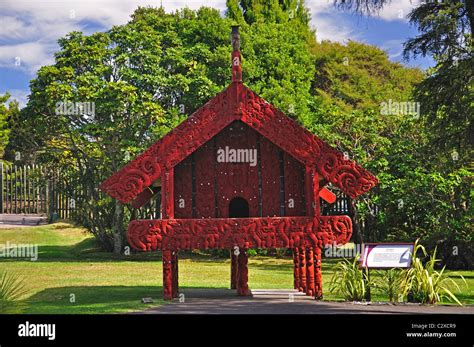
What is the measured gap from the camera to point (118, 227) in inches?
1119

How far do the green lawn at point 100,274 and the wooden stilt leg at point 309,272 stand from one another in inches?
19.6

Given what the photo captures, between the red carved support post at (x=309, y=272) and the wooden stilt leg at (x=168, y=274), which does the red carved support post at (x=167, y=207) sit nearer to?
the wooden stilt leg at (x=168, y=274)

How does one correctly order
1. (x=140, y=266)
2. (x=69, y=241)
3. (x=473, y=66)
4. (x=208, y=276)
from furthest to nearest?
(x=69, y=241) → (x=140, y=266) → (x=208, y=276) → (x=473, y=66)

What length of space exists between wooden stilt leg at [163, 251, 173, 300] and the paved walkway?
0.19m

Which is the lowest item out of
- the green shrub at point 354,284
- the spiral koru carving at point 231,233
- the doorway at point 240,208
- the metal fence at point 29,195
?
the green shrub at point 354,284

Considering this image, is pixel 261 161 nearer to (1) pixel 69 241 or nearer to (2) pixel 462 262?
(2) pixel 462 262

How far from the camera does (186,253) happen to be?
30188mm

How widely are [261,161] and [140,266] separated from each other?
11751 mm

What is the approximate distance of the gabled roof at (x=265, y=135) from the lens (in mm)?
12641

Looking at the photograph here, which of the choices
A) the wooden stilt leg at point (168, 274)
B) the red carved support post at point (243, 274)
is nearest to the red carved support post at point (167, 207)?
the wooden stilt leg at point (168, 274)

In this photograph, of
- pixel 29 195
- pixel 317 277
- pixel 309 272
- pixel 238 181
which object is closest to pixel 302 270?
pixel 309 272

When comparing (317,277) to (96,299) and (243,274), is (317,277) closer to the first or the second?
(243,274)

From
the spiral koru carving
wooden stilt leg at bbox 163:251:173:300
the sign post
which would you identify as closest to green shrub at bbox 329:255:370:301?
the sign post
